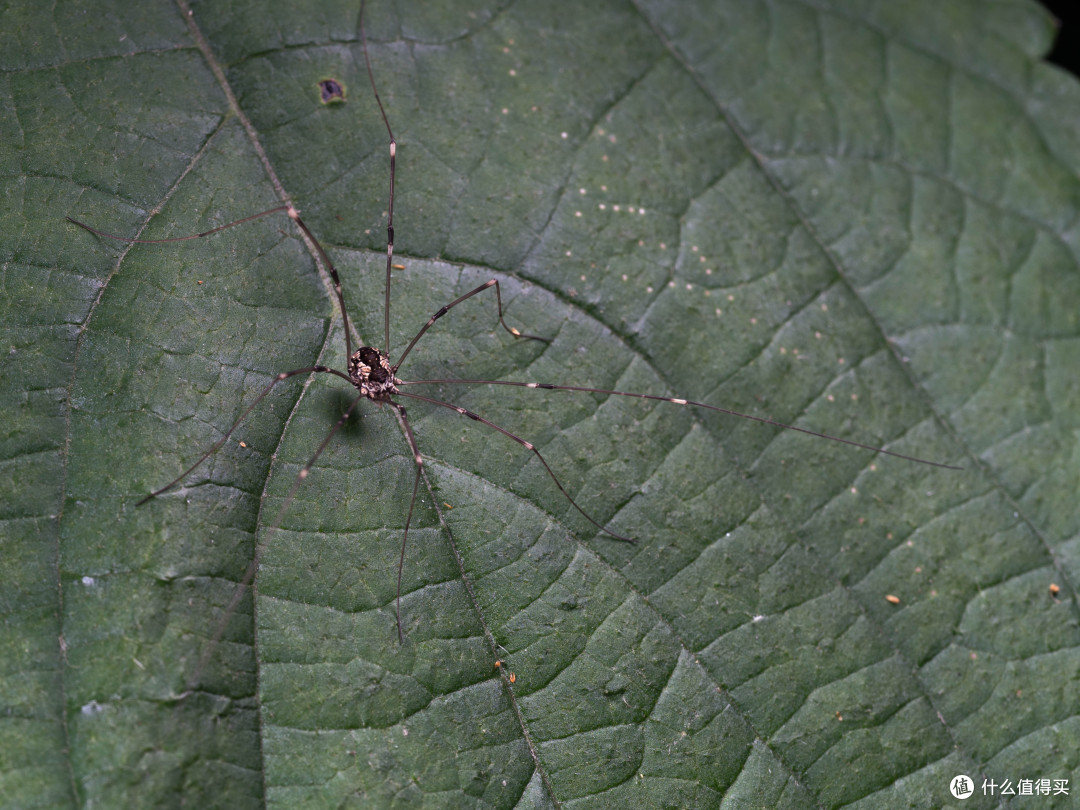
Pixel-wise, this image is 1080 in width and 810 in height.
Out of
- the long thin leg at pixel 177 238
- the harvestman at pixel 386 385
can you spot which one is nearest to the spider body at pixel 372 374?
the harvestman at pixel 386 385

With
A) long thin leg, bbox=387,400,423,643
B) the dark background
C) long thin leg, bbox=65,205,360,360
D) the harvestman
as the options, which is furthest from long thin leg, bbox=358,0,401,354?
the dark background

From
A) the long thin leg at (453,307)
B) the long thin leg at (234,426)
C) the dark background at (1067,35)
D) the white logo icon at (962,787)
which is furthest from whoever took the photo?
the dark background at (1067,35)

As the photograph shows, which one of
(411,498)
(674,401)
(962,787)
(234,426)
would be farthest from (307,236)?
(962,787)

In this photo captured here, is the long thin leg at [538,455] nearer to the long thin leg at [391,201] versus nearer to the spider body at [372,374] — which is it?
the spider body at [372,374]

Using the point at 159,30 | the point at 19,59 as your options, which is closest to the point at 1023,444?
the point at 159,30

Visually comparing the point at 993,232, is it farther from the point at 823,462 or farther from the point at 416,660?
the point at 416,660

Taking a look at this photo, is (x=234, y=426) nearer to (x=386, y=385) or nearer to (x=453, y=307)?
(x=386, y=385)
